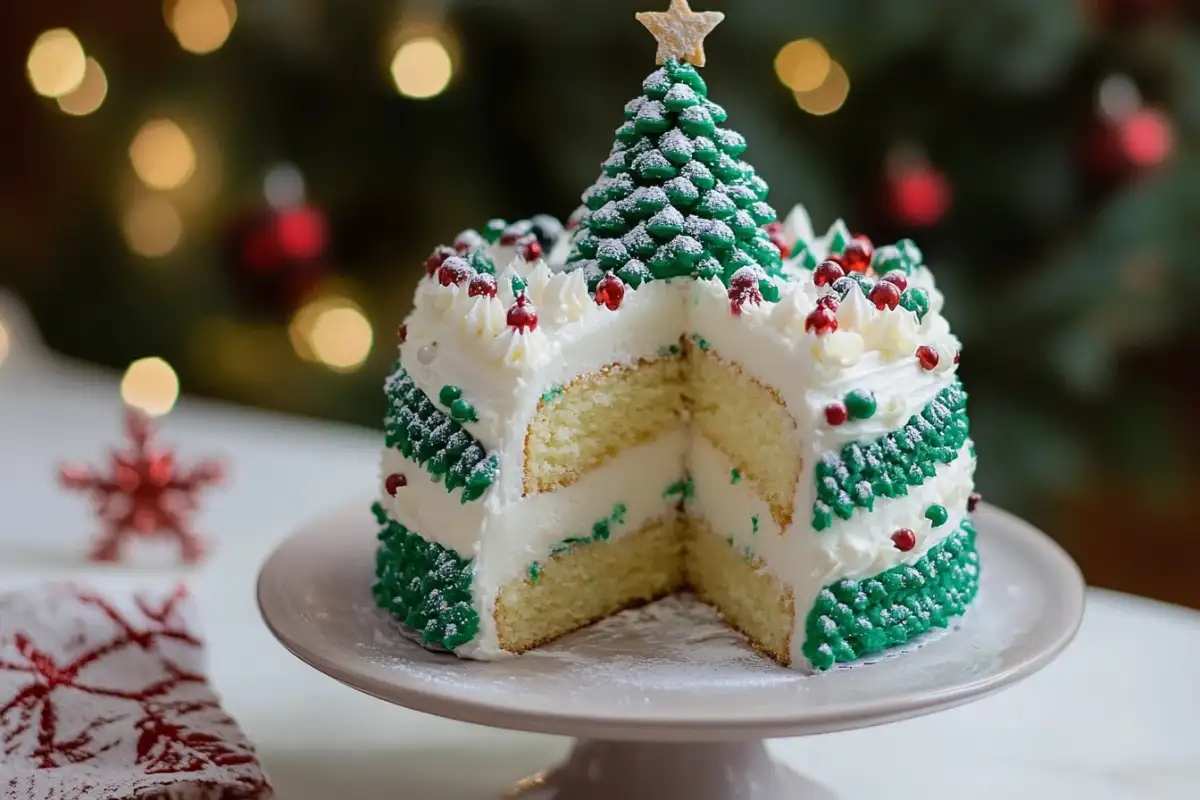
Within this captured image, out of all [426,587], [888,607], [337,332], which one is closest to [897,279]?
[888,607]

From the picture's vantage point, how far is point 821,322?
5.73 feet

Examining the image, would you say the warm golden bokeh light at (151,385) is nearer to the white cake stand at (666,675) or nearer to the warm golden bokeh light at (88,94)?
the warm golden bokeh light at (88,94)

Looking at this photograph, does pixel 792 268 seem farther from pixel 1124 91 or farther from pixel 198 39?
pixel 198 39

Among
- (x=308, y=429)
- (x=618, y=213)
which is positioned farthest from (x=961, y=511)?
(x=308, y=429)

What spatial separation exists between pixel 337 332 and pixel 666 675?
2246 millimetres

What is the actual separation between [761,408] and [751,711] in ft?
1.57

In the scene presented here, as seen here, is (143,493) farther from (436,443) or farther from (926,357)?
(926,357)

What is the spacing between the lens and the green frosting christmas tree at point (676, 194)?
197 cm

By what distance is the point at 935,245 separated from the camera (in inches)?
135

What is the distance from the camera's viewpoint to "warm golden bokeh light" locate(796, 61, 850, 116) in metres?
3.30

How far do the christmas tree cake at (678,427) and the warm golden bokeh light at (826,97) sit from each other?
49.8 inches

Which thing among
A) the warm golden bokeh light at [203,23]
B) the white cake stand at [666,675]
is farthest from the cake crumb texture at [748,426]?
the warm golden bokeh light at [203,23]

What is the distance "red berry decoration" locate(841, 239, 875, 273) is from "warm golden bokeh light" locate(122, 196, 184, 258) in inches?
94.5

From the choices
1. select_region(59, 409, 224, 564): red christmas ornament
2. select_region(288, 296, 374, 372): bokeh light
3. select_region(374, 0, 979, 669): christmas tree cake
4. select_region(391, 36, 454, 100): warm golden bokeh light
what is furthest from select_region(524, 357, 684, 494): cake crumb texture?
select_region(288, 296, 374, 372): bokeh light
